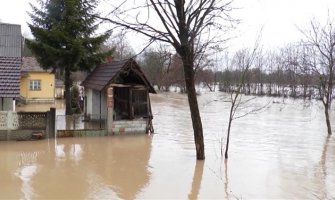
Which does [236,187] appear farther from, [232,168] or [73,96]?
[73,96]

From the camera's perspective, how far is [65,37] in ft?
85.6

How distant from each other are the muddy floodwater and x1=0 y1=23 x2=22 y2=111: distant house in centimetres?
258

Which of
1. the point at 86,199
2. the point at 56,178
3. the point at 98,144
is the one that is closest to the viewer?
the point at 86,199

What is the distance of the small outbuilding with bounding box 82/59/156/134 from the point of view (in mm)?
21406

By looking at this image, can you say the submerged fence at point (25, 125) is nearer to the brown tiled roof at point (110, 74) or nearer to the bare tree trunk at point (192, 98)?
the brown tiled roof at point (110, 74)

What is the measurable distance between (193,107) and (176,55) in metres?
1.85

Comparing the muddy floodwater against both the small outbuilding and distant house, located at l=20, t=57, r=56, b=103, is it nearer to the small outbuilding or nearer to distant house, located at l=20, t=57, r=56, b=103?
the small outbuilding

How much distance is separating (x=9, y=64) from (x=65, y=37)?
6098 mm

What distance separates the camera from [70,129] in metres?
20.6

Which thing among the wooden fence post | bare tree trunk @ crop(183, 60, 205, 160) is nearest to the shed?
the wooden fence post

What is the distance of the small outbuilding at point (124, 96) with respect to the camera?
21.4 m

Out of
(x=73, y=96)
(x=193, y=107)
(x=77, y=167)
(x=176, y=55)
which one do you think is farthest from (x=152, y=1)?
(x=73, y=96)

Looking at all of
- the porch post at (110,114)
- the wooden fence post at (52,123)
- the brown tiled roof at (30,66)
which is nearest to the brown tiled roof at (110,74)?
the porch post at (110,114)

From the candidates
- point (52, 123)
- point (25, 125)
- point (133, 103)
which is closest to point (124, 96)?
point (133, 103)
